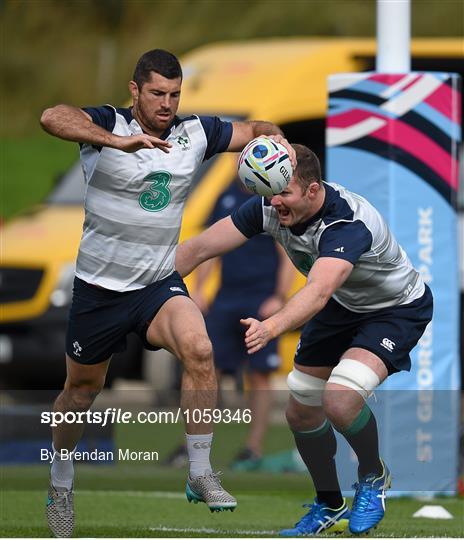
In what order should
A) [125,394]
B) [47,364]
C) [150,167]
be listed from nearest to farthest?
[150,167] → [47,364] → [125,394]

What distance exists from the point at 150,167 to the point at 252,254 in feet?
16.5

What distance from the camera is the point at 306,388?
9242 mm

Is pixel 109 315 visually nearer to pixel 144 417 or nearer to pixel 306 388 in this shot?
pixel 144 417

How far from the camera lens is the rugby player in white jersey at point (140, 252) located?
850 cm

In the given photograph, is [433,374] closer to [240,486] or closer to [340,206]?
[240,486]

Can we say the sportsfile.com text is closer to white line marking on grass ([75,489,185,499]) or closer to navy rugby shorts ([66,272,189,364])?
navy rugby shorts ([66,272,189,364])

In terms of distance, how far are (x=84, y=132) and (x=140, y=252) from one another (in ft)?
2.68

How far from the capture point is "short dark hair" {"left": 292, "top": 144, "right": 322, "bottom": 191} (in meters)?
8.65

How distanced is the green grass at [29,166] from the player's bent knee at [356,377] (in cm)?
1849

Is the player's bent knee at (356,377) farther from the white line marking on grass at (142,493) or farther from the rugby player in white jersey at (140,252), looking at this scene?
the white line marking on grass at (142,493)

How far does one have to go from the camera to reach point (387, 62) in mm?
11359

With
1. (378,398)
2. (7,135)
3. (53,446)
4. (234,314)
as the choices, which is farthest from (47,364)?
(7,135)

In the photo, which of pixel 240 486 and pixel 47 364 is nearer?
pixel 240 486

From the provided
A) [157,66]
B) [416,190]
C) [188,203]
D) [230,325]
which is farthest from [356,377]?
[188,203]
